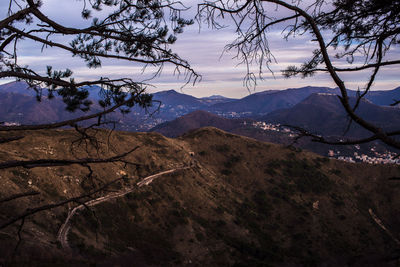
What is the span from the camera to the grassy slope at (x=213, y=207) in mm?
36031

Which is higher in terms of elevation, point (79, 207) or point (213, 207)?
point (79, 207)

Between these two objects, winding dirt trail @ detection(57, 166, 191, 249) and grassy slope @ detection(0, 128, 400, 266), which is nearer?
winding dirt trail @ detection(57, 166, 191, 249)

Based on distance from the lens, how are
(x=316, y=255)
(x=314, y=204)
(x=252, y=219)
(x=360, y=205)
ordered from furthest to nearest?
(x=360, y=205), (x=314, y=204), (x=252, y=219), (x=316, y=255)

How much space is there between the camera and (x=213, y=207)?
2340 inches

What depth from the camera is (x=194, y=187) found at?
64.6 meters

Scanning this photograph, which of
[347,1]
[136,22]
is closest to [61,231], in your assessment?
[136,22]

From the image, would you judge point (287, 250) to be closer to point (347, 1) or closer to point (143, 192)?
point (143, 192)

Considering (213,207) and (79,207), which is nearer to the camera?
(79,207)

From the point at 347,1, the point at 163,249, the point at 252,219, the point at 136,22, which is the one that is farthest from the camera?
the point at 252,219

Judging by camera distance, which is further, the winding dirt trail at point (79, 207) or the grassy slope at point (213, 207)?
the grassy slope at point (213, 207)

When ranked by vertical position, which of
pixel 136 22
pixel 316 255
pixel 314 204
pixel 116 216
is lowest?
pixel 316 255

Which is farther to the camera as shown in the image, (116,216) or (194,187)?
(194,187)

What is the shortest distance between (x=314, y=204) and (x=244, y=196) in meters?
16.9

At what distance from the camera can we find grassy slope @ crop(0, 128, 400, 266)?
3603 cm
